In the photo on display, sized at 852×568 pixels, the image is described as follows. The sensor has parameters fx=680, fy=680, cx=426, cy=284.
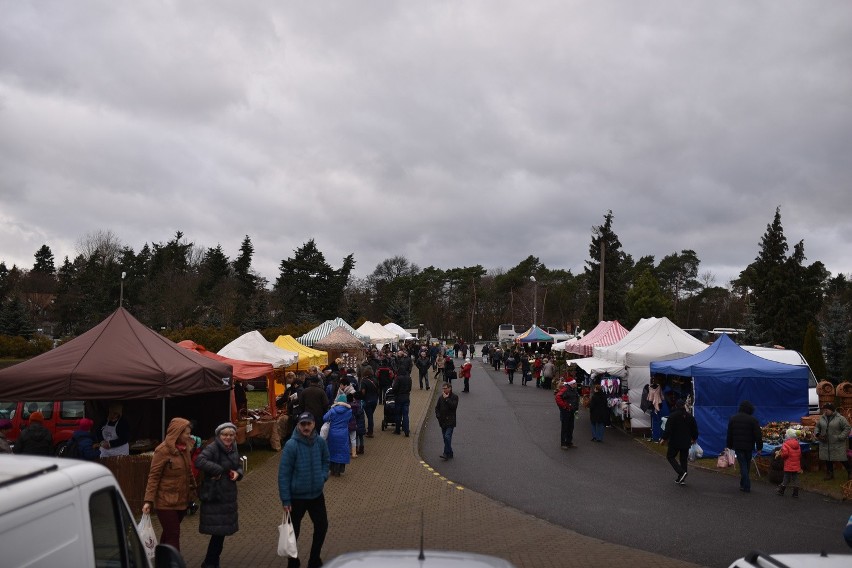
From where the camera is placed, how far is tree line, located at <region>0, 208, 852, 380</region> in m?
42.0

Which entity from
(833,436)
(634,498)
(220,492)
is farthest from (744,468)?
(220,492)

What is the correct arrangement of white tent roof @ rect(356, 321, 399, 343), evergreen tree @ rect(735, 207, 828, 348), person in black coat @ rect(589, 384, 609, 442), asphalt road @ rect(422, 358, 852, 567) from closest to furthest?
asphalt road @ rect(422, 358, 852, 567) → person in black coat @ rect(589, 384, 609, 442) → evergreen tree @ rect(735, 207, 828, 348) → white tent roof @ rect(356, 321, 399, 343)

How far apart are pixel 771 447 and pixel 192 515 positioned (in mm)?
10666

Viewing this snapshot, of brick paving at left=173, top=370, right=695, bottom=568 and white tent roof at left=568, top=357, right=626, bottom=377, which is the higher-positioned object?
white tent roof at left=568, top=357, right=626, bottom=377

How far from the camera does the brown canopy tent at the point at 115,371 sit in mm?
10023

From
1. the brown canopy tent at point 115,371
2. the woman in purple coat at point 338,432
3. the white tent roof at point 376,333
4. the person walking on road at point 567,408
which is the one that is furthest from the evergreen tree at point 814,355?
the brown canopy tent at point 115,371

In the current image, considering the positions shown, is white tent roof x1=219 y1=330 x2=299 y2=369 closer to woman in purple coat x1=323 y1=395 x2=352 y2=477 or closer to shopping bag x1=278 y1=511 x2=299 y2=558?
woman in purple coat x1=323 y1=395 x2=352 y2=477

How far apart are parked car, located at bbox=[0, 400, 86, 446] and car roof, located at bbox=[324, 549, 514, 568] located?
1177 centimetres

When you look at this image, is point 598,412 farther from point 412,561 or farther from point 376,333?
point 376,333

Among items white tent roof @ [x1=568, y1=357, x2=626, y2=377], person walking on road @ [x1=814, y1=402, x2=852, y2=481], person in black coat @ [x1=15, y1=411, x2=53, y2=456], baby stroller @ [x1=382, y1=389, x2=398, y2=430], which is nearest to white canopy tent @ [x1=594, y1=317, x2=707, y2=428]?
white tent roof @ [x1=568, y1=357, x2=626, y2=377]

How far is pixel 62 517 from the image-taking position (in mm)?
3219

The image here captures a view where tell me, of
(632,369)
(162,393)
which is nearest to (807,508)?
(632,369)

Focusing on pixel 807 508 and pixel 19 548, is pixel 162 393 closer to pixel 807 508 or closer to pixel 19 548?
pixel 19 548

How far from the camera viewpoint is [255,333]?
19.7 meters
